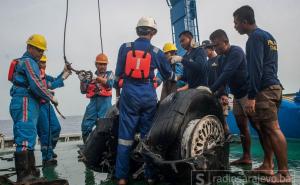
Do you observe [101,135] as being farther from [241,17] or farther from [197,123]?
[241,17]

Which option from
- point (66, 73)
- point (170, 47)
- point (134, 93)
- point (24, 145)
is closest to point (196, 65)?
point (134, 93)

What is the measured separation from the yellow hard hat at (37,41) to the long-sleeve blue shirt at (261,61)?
253cm

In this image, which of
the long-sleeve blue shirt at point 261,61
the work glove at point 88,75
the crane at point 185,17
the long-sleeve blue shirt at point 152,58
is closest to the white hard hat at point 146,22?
the long-sleeve blue shirt at point 152,58

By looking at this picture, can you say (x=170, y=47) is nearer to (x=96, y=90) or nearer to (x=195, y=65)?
(x=96, y=90)

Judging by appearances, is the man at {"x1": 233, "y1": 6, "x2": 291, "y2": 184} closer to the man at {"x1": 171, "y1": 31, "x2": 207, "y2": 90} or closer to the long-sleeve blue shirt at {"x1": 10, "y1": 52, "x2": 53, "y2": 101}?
the man at {"x1": 171, "y1": 31, "x2": 207, "y2": 90}

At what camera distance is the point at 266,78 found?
3014 millimetres

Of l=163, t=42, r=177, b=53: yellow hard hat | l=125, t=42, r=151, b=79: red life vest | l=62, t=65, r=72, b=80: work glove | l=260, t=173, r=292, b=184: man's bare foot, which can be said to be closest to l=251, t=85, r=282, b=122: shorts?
l=260, t=173, r=292, b=184: man's bare foot

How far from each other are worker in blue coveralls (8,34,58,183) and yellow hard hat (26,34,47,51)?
0.9 inches

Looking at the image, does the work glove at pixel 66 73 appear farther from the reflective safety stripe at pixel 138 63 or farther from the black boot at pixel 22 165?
the reflective safety stripe at pixel 138 63

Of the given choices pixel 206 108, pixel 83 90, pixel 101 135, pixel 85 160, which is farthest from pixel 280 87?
pixel 83 90

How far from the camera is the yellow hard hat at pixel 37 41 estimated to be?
146 inches

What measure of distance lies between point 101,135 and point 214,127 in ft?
4.06

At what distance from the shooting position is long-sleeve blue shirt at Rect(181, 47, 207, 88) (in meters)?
4.12

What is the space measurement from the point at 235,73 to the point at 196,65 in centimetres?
56
